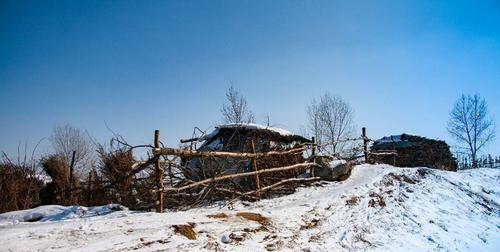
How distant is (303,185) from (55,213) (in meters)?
5.58

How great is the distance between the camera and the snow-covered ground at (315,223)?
11.0ft

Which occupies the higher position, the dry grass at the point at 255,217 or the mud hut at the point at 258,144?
the mud hut at the point at 258,144

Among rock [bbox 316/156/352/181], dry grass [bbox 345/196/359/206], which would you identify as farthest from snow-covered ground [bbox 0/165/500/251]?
rock [bbox 316/156/352/181]

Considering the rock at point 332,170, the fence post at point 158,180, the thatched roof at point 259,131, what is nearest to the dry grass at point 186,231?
the fence post at point 158,180

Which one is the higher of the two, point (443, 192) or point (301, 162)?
point (301, 162)

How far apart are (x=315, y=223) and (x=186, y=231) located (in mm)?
2524

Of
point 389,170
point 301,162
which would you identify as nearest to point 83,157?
point 301,162

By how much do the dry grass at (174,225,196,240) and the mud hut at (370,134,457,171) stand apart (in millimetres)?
16167

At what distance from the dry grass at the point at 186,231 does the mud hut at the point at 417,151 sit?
53.0 ft

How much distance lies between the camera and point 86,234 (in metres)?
3.32

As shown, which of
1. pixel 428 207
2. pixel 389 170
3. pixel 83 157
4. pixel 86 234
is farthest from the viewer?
pixel 83 157

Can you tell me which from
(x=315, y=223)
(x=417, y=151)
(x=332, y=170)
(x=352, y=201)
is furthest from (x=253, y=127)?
(x=417, y=151)

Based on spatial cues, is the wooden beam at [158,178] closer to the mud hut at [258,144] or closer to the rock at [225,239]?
the rock at [225,239]

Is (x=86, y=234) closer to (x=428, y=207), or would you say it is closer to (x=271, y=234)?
(x=271, y=234)
